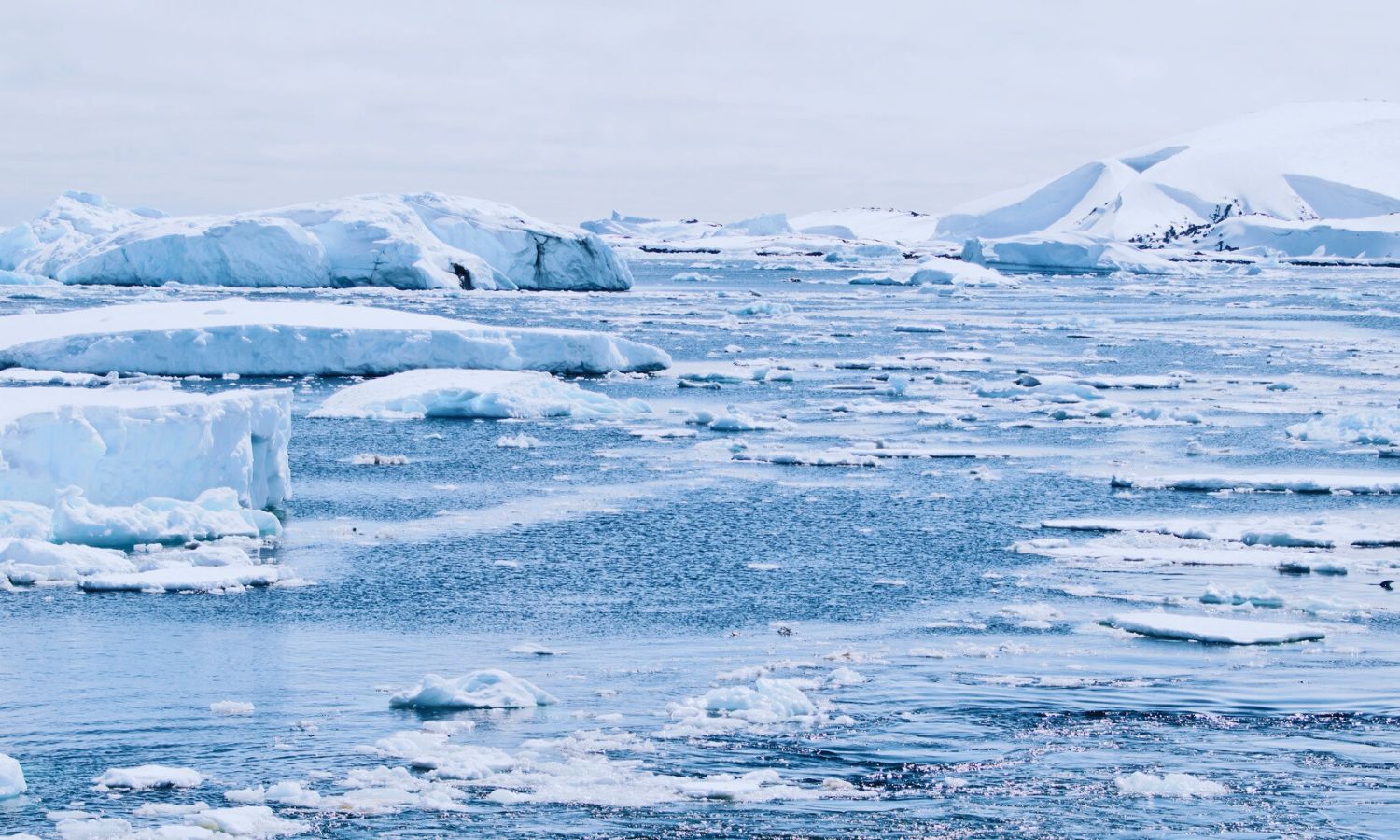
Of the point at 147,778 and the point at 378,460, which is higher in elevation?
the point at 378,460

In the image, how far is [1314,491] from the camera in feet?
36.9

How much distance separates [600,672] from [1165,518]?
15.9 feet

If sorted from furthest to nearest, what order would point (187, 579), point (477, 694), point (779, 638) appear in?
point (187, 579), point (779, 638), point (477, 694)

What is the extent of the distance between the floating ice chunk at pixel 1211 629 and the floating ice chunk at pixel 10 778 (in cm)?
454

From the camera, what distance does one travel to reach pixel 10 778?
199 inches

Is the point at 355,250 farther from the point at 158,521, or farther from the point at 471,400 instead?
the point at 158,521

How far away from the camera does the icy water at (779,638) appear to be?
521cm

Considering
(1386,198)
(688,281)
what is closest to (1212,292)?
(688,281)

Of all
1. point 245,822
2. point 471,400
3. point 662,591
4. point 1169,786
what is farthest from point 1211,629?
point 471,400

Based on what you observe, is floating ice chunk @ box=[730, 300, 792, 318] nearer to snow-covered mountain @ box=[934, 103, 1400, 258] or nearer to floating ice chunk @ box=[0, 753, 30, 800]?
floating ice chunk @ box=[0, 753, 30, 800]

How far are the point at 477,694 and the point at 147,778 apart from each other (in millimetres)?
1277

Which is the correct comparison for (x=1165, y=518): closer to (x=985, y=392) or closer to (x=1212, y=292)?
(x=985, y=392)

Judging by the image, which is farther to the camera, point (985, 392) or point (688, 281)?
point (688, 281)

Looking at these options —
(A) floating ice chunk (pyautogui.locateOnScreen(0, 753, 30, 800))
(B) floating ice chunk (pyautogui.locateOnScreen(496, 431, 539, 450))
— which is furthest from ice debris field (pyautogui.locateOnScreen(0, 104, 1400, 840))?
(B) floating ice chunk (pyautogui.locateOnScreen(496, 431, 539, 450))
